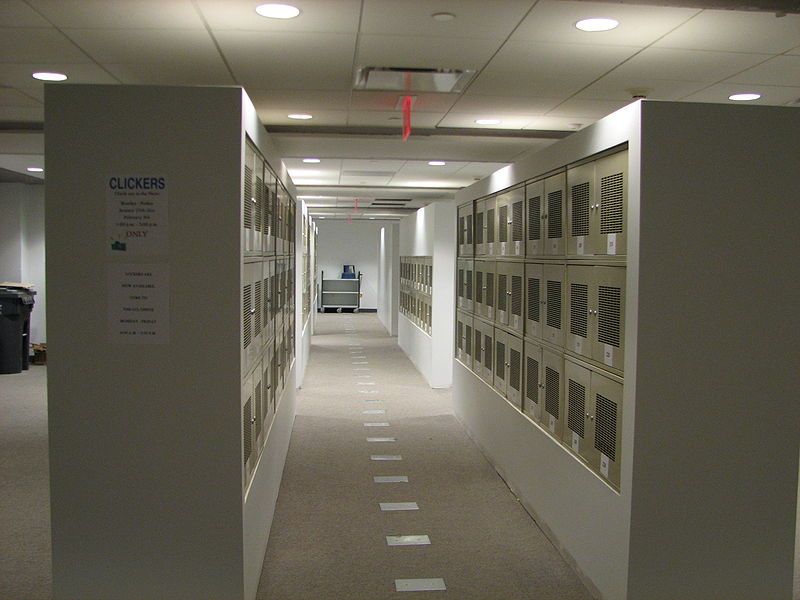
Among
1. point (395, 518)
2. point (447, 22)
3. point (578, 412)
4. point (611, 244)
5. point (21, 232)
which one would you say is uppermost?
point (447, 22)

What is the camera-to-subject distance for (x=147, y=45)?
169 inches

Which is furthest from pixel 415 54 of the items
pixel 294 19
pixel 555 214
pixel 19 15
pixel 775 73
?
pixel 775 73

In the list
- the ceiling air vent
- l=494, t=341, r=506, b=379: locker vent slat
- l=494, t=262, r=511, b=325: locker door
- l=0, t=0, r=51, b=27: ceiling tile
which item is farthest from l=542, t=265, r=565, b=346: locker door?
l=0, t=0, r=51, b=27: ceiling tile

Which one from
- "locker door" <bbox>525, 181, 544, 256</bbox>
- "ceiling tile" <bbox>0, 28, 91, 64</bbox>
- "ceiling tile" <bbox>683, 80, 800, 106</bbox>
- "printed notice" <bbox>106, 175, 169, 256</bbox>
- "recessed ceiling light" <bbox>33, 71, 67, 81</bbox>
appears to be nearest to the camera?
"printed notice" <bbox>106, 175, 169, 256</bbox>

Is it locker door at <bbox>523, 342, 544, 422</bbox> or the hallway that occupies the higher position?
locker door at <bbox>523, 342, 544, 422</bbox>

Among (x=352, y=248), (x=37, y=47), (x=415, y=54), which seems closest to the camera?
(x=37, y=47)

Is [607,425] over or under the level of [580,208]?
under

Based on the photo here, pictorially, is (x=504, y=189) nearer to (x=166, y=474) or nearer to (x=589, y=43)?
(x=589, y=43)

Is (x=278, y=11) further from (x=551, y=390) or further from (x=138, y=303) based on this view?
(x=551, y=390)

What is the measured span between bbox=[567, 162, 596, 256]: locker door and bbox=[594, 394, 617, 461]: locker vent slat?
29.7 inches

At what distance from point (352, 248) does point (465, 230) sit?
51.2 feet

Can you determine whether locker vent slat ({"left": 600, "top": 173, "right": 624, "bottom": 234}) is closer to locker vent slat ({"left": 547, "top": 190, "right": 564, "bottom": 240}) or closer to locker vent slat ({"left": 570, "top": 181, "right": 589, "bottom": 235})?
locker vent slat ({"left": 570, "top": 181, "right": 589, "bottom": 235})

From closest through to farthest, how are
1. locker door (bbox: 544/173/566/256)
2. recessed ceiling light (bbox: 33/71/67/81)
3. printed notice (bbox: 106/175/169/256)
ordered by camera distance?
printed notice (bbox: 106/175/169/256) → locker door (bbox: 544/173/566/256) → recessed ceiling light (bbox: 33/71/67/81)

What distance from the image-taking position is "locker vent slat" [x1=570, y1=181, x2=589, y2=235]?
3771mm
